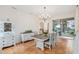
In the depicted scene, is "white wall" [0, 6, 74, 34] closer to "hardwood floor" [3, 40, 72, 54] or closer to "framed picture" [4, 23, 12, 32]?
"framed picture" [4, 23, 12, 32]

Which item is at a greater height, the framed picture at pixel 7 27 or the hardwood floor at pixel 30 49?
the framed picture at pixel 7 27

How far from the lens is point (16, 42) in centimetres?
221

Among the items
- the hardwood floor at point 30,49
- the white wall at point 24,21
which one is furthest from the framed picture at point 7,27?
the hardwood floor at point 30,49

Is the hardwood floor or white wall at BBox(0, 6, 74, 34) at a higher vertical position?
white wall at BBox(0, 6, 74, 34)

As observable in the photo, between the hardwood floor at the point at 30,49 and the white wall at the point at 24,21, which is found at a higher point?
the white wall at the point at 24,21

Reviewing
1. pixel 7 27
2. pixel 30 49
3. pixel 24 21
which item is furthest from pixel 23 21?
pixel 30 49

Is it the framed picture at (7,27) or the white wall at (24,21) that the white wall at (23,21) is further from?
→ the framed picture at (7,27)

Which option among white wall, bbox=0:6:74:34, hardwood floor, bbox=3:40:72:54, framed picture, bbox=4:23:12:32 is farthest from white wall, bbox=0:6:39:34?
hardwood floor, bbox=3:40:72:54

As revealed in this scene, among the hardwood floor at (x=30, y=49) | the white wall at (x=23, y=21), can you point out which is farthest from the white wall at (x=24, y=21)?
the hardwood floor at (x=30, y=49)

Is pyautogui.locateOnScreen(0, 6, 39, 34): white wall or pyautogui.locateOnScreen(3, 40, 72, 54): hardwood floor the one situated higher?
pyautogui.locateOnScreen(0, 6, 39, 34): white wall

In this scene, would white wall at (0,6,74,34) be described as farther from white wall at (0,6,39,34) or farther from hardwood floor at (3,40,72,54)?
hardwood floor at (3,40,72,54)

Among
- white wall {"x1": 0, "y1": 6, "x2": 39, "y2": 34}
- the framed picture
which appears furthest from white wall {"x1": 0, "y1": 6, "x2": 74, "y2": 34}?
the framed picture

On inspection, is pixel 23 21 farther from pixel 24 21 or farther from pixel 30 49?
pixel 30 49
